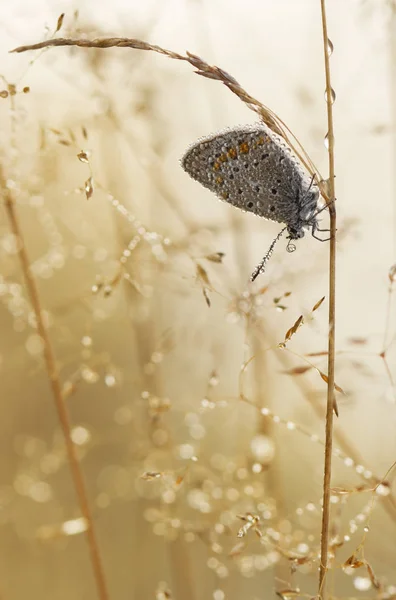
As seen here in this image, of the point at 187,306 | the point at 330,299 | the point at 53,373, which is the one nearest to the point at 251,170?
the point at 330,299

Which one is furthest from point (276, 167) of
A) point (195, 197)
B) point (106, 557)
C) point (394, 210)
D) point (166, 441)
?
point (106, 557)

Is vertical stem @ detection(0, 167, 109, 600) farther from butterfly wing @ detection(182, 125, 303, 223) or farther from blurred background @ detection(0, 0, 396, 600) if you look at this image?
butterfly wing @ detection(182, 125, 303, 223)

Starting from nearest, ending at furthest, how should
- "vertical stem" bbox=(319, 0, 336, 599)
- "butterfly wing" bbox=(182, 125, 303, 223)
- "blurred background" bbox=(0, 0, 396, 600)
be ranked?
"vertical stem" bbox=(319, 0, 336, 599) → "butterfly wing" bbox=(182, 125, 303, 223) → "blurred background" bbox=(0, 0, 396, 600)

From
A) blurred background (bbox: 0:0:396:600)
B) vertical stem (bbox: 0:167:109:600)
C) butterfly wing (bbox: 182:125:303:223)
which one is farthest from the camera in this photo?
blurred background (bbox: 0:0:396:600)

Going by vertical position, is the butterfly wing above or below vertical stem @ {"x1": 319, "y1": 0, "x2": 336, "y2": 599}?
above

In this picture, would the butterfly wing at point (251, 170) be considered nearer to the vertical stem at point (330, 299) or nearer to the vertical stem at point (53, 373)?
the vertical stem at point (330, 299)

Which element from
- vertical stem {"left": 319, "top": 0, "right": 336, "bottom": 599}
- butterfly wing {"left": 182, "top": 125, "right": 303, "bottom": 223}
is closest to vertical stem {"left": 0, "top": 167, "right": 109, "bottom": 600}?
butterfly wing {"left": 182, "top": 125, "right": 303, "bottom": 223}

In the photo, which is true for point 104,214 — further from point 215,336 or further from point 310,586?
point 310,586

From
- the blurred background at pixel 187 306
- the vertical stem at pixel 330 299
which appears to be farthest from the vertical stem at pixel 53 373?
the vertical stem at pixel 330 299
